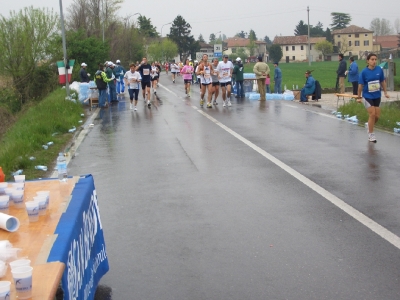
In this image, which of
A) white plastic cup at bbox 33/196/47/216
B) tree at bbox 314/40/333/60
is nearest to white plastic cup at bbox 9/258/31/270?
white plastic cup at bbox 33/196/47/216

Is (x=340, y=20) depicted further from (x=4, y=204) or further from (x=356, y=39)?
(x=4, y=204)

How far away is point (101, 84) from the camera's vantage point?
23891 millimetres

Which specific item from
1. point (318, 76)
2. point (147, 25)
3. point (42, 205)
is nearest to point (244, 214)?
point (42, 205)

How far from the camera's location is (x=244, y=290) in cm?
503

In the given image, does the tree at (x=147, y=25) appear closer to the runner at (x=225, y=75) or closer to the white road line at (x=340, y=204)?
the runner at (x=225, y=75)

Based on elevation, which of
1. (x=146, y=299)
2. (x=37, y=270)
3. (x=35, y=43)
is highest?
(x=35, y=43)

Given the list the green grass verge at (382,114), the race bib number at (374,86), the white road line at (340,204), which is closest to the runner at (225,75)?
the green grass verge at (382,114)

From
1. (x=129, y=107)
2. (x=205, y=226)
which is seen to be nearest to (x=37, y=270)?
(x=205, y=226)

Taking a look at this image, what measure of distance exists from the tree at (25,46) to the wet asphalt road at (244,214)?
81.3ft

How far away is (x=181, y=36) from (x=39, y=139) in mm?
127608

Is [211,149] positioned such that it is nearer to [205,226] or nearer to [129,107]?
[205,226]

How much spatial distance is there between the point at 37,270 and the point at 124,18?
71.3 meters

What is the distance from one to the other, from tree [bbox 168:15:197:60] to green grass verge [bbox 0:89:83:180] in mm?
119333

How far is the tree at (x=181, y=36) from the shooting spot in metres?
139
